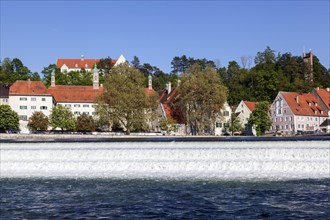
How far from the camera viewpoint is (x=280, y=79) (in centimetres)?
11769

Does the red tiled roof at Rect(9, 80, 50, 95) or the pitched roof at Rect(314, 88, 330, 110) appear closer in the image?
the red tiled roof at Rect(9, 80, 50, 95)

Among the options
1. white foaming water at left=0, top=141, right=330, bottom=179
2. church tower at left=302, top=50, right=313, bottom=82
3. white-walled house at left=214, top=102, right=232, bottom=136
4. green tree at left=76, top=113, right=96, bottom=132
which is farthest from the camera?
church tower at left=302, top=50, right=313, bottom=82

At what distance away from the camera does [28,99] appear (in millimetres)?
98938

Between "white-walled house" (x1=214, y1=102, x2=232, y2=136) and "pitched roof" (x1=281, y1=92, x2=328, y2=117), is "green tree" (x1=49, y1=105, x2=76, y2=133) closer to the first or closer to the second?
"white-walled house" (x1=214, y1=102, x2=232, y2=136)

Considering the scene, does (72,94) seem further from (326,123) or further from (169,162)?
(169,162)

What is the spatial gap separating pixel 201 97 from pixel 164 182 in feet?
201

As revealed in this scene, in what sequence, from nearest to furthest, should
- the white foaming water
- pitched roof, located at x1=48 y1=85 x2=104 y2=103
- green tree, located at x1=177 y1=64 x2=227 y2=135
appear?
the white foaming water → green tree, located at x1=177 y1=64 x2=227 y2=135 → pitched roof, located at x1=48 y1=85 x2=104 y2=103

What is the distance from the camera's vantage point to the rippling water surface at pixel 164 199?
15.9 metres

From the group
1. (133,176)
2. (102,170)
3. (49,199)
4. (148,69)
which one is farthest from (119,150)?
(148,69)

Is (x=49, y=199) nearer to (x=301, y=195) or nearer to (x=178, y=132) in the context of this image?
(x=301, y=195)

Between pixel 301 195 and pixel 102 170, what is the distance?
13.2 metres

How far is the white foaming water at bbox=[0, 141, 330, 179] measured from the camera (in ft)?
88.2

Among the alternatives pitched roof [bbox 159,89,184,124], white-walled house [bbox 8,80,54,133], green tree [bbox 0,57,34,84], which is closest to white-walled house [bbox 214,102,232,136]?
pitched roof [bbox 159,89,184,124]

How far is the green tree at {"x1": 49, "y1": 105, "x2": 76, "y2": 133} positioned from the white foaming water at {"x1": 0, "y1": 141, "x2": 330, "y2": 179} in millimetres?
56209
